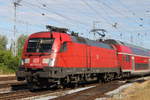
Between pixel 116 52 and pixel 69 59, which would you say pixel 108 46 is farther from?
pixel 69 59

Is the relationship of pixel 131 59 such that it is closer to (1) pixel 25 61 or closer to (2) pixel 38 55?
(2) pixel 38 55

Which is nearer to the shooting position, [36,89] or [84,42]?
[36,89]

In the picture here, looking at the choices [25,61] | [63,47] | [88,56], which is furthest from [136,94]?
[88,56]

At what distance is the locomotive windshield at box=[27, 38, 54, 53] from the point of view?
63.4 ft

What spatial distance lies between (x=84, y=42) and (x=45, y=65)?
5040 millimetres

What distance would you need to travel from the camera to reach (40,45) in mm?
19609

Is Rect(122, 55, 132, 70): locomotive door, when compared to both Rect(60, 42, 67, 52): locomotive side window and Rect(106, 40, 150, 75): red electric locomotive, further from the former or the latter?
Rect(60, 42, 67, 52): locomotive side window

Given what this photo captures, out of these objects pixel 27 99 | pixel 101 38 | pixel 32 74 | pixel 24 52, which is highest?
pixel 101 38

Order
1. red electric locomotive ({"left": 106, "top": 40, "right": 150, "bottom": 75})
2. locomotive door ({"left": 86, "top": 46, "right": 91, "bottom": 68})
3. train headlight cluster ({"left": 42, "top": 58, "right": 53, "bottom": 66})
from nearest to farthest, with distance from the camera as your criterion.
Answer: train headlight cluster ({"left": 42, "top": 58, "right": 53, "bottom": 66}) < locomotive door ({"left": 86, "top": 46, "right": 91, "bottom": 68}) < red electric locomotive ({"left": 106, "top": 40, "right": 150, "bottom": 75})

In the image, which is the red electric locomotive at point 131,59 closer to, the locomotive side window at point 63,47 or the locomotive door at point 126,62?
the locomotive door at point 126,62

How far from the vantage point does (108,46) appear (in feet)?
93.3

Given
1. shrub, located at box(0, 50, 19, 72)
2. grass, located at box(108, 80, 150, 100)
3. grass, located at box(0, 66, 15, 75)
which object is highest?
A: shrub, located at box(0, 50, 19, 72)

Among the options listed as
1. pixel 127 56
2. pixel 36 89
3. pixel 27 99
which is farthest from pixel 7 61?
pixel 27 99

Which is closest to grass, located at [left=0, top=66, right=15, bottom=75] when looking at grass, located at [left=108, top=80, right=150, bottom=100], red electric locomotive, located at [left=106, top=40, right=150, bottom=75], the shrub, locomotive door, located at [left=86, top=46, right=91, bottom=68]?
the shrub
